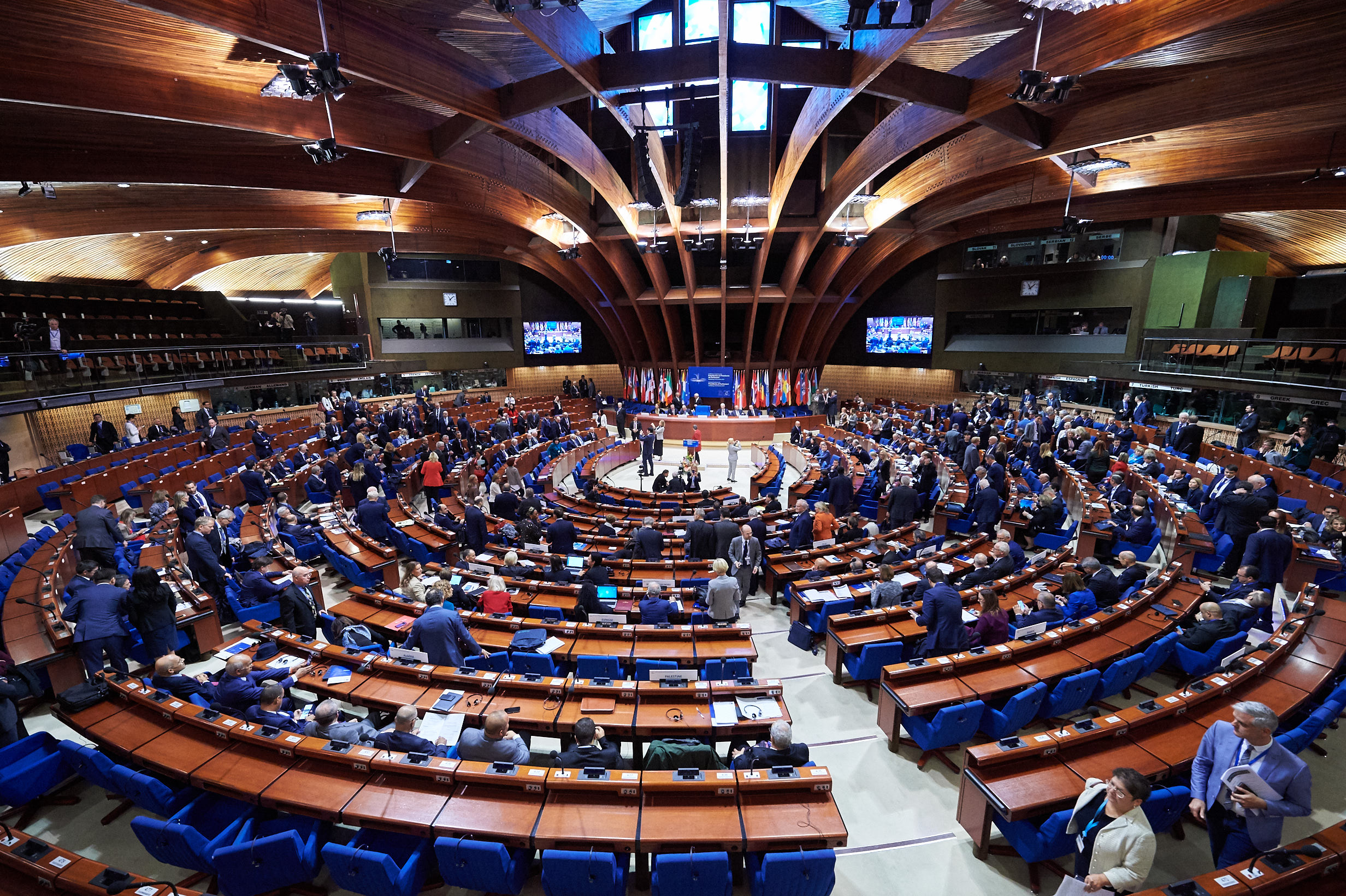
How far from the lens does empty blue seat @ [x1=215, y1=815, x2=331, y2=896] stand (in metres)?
4.09

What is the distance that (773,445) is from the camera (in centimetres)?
2420

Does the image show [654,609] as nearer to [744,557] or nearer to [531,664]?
[531,664]

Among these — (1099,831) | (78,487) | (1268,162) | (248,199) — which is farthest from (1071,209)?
(78,487)

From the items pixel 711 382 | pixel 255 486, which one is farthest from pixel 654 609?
pixel 711 382

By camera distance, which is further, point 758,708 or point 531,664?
point 531,664

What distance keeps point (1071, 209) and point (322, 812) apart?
27577 millimetres

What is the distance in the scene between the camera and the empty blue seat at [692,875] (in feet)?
12.8

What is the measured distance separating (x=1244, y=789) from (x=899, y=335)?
101 ft

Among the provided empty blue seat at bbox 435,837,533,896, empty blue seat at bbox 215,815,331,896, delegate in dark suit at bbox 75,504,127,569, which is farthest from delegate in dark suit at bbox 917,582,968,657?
delegate in dark suit at bbox 75,504,127,569

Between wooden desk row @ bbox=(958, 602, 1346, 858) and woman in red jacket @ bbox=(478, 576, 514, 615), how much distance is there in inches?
230

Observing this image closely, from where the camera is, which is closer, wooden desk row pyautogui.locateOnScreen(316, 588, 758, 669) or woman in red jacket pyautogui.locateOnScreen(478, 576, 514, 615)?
wooden desk row pyautogui.locateOnScreen(316, 588, 758, 669)

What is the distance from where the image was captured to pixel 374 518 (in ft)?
36.5

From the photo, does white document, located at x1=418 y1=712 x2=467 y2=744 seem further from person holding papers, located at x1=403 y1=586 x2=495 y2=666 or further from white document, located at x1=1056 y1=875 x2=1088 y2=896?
white document, located at x1=1056 y1=875 x2=1088 y2=896

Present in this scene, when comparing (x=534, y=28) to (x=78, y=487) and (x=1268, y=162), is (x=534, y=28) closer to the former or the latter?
(x=78, y=487)
